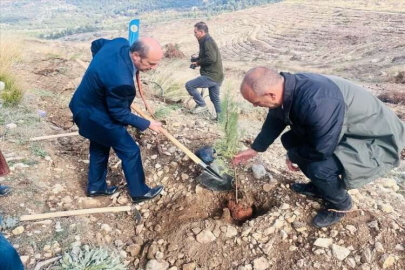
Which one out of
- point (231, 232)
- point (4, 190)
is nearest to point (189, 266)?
point (231, 232)

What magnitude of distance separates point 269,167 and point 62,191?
7.20 feet

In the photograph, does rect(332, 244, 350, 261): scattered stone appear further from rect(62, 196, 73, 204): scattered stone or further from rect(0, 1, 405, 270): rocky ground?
rect(62, 196, 73, 204): scattered stone

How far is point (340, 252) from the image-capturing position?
2.58 metres

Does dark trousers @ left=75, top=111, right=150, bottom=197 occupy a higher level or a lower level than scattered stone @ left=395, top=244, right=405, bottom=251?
higher

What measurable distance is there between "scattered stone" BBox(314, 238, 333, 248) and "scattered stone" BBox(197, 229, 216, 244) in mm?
841

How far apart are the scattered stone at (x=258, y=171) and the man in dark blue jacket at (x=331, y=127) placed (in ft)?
2.24

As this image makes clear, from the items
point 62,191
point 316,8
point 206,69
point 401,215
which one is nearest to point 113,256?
point 62,191

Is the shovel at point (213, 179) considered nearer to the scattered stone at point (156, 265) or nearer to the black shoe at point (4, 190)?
the scattered stone at point (156, 265)

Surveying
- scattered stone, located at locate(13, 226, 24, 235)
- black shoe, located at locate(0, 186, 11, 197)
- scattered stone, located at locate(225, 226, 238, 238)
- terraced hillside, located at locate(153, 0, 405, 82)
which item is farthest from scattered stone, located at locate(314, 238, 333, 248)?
terraced hillside, located at locate(153, 0, 405, 82)

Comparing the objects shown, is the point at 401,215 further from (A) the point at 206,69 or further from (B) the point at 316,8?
(B) the point at 316,8

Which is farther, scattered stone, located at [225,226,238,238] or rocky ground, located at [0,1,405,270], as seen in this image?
scattered stone, located at [225,226,238,238]

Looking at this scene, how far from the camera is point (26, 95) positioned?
5.30 metres

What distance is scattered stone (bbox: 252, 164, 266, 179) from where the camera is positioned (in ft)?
11.2

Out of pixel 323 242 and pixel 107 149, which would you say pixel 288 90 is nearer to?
pixel 323 242
